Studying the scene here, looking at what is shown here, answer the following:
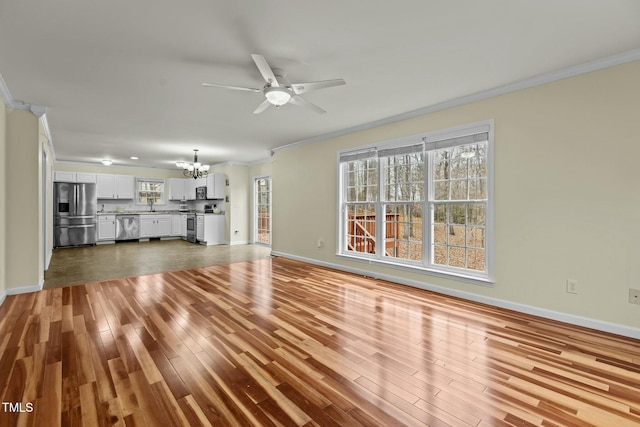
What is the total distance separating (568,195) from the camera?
3.04 m

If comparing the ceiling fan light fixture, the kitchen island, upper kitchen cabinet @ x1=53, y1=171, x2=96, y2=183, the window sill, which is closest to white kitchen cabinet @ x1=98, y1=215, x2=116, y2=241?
the kitchen island

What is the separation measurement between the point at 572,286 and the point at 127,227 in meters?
10.7

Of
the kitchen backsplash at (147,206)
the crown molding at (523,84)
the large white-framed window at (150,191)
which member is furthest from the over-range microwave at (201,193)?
the crown molding at (523,84)

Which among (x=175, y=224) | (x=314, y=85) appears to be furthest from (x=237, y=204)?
(x=314, y=85)

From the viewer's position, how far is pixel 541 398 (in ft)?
6.13

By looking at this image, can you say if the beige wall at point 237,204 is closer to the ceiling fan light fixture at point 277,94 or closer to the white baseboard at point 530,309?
the white baseboard at point 530,309

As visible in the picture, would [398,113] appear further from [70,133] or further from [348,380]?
[70,133]

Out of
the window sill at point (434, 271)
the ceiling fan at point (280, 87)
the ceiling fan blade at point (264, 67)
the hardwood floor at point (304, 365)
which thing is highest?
the ceiling fan blade at point (264, 67)

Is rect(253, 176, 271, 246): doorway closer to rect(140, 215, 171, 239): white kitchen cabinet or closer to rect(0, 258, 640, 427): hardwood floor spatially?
rect(140, 215, 171, 239): white kitchen cabinet

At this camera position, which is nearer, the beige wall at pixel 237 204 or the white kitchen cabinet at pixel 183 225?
the beige wall at pixel 237 204

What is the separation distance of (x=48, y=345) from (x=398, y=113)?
4.64 m

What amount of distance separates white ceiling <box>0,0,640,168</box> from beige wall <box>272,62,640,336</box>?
0.31 meters

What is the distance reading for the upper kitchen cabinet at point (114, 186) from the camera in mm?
9227

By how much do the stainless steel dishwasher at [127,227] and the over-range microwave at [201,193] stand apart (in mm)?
1961
